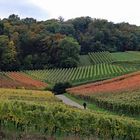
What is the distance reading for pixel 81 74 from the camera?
97.4m

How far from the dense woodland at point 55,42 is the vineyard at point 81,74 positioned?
39.2 ft

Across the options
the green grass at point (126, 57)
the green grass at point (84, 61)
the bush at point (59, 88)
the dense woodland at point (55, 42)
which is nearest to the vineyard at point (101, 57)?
the green grass at point (84, 61)

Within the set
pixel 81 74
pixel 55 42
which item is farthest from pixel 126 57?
pixel 81 74

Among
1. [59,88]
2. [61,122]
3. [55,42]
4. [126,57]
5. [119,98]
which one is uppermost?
[55,42]

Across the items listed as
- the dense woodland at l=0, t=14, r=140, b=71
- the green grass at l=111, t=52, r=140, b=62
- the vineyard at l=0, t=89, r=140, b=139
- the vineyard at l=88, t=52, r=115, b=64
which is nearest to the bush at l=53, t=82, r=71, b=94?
the dense woodland at l=0, t=14, r=140, b=71

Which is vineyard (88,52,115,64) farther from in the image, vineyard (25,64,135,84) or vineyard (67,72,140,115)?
vineyard (67,72,140,115)

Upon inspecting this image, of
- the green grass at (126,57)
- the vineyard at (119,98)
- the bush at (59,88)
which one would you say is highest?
the green grass at (126,57)

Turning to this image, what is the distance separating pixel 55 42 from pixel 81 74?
26802mm

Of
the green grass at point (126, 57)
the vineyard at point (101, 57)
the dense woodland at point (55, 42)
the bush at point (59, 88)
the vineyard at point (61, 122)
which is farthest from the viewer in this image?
the vineyard at point (101, 57)

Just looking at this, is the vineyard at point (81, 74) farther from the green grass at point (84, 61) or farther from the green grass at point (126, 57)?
the green grass at point (84, 61)

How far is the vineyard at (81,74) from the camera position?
297ft

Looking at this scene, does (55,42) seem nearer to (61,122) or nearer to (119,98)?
(119,98)

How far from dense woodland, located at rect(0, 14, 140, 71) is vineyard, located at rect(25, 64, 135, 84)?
39.2ft

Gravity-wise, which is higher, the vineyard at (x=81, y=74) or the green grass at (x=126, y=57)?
the green grass at (x=126, y=57)
